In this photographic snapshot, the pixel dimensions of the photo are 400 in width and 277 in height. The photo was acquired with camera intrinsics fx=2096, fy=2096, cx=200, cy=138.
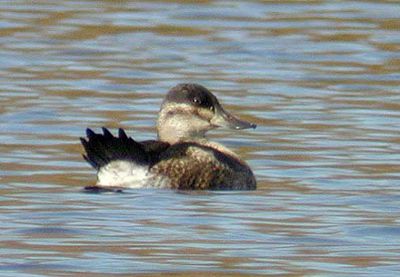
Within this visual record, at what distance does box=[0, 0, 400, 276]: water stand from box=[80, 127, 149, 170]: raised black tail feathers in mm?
218

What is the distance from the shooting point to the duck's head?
13.6 meters

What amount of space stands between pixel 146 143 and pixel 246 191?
2.28 feet

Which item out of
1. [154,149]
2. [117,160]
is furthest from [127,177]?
[154,149]

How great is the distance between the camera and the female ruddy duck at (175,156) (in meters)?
12.7

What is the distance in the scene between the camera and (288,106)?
1691 cm

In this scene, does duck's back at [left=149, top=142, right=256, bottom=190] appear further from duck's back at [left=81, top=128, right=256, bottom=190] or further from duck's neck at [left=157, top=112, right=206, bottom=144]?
duck's neck at [left=157, top=112, right=206, bottom=144]

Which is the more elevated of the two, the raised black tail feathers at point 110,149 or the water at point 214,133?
the raised black tail feathers at point 110,149

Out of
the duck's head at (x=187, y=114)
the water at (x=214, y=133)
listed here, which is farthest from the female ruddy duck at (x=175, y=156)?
the water at (x=214, y=133)

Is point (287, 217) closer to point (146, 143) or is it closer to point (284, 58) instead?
point (146, 143)

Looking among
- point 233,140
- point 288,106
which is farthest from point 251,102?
point 233,140

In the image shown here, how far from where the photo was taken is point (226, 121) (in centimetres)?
1398

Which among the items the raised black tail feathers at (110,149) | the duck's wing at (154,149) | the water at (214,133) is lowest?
the water at (214,133)

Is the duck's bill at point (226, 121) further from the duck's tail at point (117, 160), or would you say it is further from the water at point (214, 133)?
the duck's tail at point (117, 160)

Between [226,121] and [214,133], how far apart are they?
2.24 meters
